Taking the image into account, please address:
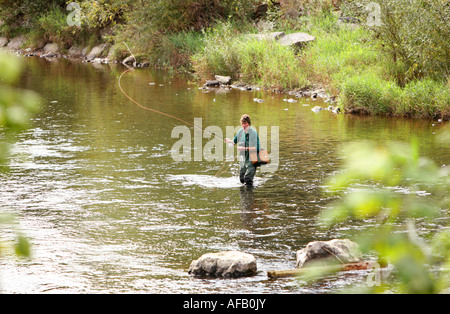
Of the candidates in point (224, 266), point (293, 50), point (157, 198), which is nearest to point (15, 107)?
point (224, 266)

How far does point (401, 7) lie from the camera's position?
61.2 ft

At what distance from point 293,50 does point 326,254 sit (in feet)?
61.3

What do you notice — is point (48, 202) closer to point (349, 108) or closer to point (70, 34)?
point (349, 108)

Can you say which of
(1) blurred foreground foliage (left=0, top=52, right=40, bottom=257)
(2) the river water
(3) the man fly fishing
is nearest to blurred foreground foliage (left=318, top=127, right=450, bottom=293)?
(1) blurred foreground foliage (left=0, top=52, right=40, bottom=257)

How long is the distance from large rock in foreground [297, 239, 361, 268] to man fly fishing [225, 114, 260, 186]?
3.76 metres

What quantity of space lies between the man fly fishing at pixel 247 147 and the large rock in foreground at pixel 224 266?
154 inches

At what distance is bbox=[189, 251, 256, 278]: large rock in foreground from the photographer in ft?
23.6

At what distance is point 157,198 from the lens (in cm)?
1048

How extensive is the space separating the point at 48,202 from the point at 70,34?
33038 mm

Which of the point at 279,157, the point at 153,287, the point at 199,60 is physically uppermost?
the point at 199,60

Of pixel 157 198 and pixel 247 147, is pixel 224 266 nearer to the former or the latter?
pixel 157 198

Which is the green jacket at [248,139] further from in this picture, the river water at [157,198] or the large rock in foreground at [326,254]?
the large rock in foreground at [326,254]

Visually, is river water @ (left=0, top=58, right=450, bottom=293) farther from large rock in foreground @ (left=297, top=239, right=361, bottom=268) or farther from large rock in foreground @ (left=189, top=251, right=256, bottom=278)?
large rock in foreground @ (left=297, top=239, right=361, bottom=268)
